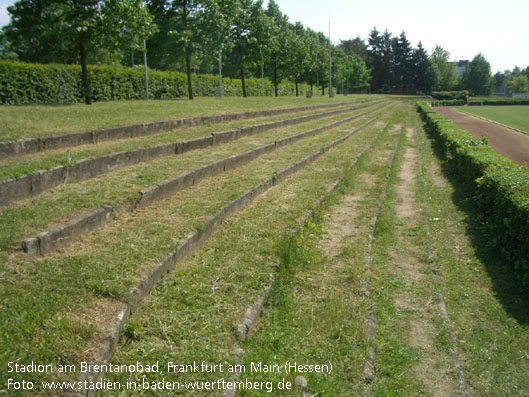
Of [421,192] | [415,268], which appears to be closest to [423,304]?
[415,268]

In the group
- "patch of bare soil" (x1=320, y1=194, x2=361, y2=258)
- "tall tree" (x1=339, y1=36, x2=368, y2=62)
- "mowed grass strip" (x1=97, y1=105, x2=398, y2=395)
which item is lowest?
"patch of bare soil" (x1=320, y1=194, x2=361, y2=258)

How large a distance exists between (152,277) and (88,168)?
342 centimetres

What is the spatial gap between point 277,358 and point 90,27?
16.5 meters

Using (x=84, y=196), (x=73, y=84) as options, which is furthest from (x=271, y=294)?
(x=73, y=84)

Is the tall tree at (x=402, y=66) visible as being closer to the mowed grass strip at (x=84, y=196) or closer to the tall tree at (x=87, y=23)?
the tall tree at (x=87, y=23)

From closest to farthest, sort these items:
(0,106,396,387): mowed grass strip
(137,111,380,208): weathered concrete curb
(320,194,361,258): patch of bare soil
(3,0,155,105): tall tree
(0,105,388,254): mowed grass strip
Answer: (0,106,396,387): mowed grass strip → (0,105,388,254): mowed grass strip → (137,111,380,208): weathered concrete curb → (320,194,361,258): patch of bare soil → (3,0,155,105): tall tree

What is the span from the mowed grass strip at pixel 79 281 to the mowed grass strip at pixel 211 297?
29 cm

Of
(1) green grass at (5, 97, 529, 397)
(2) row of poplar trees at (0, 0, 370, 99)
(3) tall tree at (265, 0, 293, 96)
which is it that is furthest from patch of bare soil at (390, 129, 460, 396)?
(3) tall tree at (265, 0, 293, 96)

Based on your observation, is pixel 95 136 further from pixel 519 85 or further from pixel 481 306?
pixel 519 85

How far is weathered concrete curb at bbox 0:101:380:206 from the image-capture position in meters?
5.41

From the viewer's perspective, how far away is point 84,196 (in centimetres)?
575

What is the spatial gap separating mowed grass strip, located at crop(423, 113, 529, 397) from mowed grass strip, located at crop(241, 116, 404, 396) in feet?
3.45

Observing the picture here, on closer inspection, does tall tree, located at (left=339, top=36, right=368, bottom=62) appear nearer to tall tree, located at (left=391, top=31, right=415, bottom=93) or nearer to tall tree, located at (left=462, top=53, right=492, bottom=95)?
tall tree, located at (left=391, top=31, right=415, bottom=93)

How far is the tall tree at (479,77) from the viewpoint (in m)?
102
